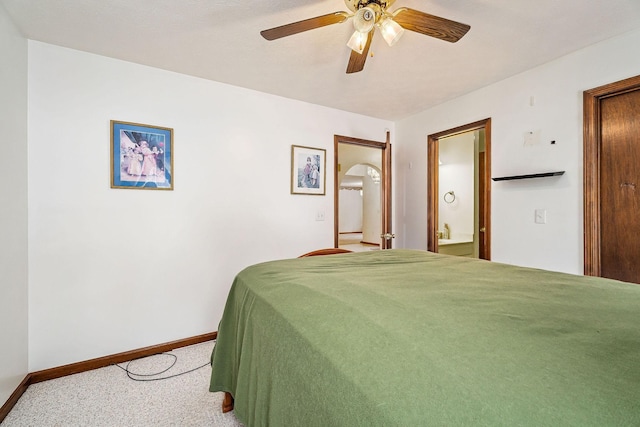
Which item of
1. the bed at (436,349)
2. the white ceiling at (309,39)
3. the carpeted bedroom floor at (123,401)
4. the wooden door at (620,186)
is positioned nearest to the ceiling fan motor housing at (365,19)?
the white ceiling at (309,39)

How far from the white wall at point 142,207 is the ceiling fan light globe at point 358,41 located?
5.19ft

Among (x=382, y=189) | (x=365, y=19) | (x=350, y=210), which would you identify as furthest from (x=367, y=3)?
(x=350, y=210)

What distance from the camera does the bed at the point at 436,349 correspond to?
483 millimetres

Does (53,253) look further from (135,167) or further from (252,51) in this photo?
(252,51)

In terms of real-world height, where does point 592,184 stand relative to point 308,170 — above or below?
below

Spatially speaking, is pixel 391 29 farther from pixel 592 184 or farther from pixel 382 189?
pixel 382 189

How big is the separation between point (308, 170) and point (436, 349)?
2719 mm

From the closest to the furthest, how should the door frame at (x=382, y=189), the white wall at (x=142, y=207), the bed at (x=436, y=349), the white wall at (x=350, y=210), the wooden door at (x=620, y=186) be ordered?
the bed at (x=436, y=349) → the wooden door at (x=620, y=186) → the white wall at (x=142, y=207) → the door frame at (x=382, y=189) → the white wall at (x=350, y=210)

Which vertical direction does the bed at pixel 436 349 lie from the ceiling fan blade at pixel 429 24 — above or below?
below

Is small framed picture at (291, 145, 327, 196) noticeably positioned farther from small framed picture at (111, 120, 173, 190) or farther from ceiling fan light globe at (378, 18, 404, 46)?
ceiling fan light globe at (378, 18, 404, 46)

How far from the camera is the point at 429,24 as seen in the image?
1.43 m

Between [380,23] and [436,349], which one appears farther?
[380,23]

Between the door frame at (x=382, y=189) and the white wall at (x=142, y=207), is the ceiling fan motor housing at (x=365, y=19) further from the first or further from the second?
the door frame at (x=382, y=189)

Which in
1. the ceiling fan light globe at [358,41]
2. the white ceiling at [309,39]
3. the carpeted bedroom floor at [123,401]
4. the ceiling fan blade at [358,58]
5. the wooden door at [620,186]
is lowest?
the carpeted bedroom floor at [123,401]
